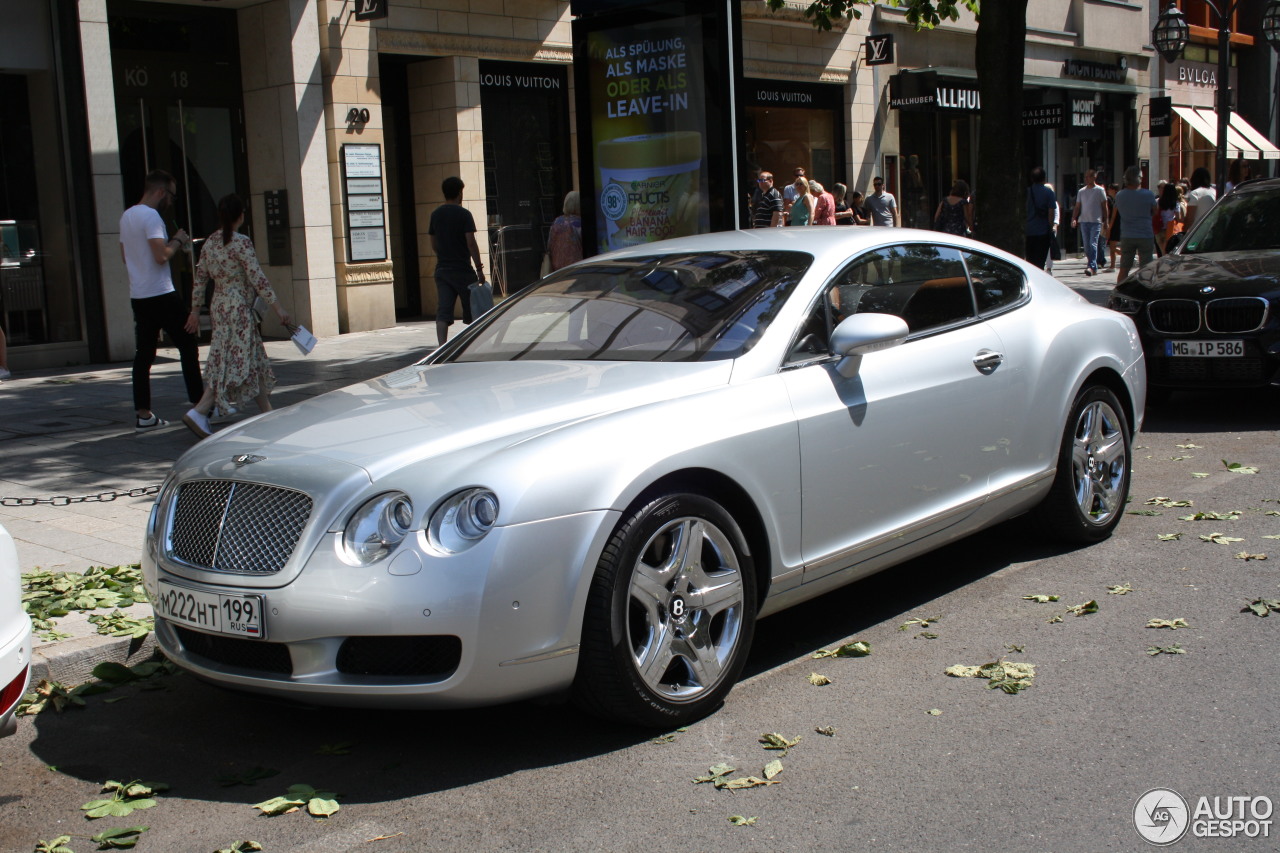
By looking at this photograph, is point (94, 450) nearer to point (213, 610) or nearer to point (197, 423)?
point (197, 423)

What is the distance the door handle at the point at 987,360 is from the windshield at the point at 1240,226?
582cm

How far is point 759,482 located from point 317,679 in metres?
1.53

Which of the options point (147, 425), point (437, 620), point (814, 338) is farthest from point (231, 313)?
point (437, 620)

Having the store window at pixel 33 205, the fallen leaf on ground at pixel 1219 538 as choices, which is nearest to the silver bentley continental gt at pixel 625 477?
the fallen leaf on ground at pixel 1219 538

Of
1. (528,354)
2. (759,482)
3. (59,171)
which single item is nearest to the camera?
(759,482)

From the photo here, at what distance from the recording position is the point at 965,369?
5340 millimetres

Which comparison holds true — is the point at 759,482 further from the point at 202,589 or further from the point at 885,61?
the point at 885,61

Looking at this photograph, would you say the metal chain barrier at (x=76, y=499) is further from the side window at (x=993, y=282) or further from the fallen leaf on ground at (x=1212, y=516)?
the fallen leaf on ground at (x=1212, y=516)

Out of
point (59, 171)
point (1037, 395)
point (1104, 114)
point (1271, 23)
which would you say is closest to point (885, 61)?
point (1271, 23)

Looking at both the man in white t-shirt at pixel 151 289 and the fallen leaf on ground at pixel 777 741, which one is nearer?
the fallen leaf on ground at pixel 777 741

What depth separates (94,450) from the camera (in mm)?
9367

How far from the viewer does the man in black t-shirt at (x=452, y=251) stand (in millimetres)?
12781

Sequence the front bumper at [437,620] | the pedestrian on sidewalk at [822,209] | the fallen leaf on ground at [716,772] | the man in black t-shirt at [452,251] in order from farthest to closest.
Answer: the pedestrian on sidewalk at [822,209] → the man in black t-shirt at [452,251] → the fallen leaf on ground at [716,772] → the front bumper at [437,620]

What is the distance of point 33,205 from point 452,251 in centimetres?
479
